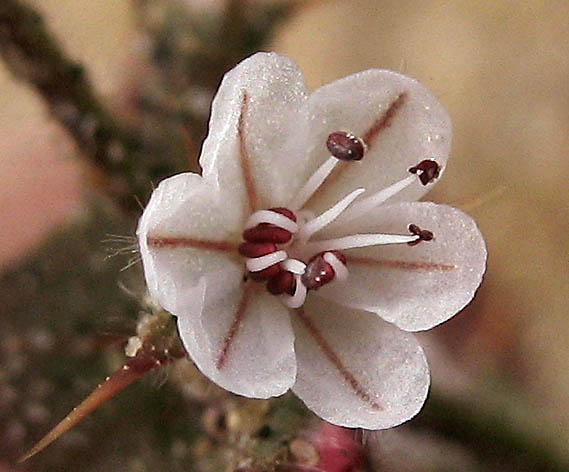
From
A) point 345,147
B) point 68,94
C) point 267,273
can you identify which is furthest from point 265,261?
point 68,94

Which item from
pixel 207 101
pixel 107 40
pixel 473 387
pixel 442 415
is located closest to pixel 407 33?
pixel 107 40

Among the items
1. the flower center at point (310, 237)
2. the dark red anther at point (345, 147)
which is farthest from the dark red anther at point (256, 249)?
the dark red anther at point (345, 147)

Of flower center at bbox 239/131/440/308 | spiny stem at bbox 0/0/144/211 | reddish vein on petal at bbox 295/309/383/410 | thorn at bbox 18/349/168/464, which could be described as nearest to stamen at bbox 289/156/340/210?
flower center at bbox 239/131/440/308

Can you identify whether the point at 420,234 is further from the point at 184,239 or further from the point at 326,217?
the point at 184,239

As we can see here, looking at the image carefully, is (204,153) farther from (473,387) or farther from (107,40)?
(107,40)

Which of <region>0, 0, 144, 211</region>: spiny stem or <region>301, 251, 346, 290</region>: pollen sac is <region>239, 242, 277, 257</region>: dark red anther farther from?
<region>0, 0, 144, 211</region>: spiny stem

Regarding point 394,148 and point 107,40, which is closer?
point 394,148

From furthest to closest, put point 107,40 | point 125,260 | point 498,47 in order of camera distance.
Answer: point 498,47, point 107,40, point 125,260
